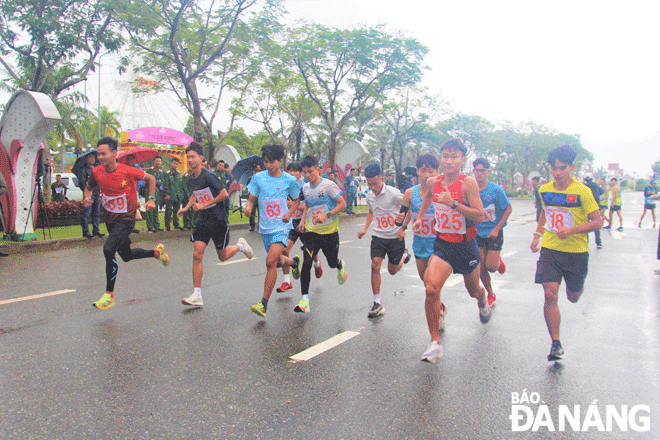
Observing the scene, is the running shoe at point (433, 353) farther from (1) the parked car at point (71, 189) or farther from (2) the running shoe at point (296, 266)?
(1) the parked car at point (71, 189)

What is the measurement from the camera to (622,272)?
8297mm

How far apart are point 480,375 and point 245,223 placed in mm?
13019

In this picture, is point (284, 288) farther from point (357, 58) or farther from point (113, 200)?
point (357, 58)

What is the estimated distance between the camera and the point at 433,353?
3.89 meters

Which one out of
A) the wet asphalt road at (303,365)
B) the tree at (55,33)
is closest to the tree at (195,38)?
the tree at (55,33)

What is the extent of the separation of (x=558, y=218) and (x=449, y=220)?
0.90 m

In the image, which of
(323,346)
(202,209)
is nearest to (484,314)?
(323,346)

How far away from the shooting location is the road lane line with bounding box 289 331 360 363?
157 inches

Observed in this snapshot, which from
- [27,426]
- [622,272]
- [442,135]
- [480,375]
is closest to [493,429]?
[480,375]

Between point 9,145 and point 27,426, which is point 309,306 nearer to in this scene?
point 27,426

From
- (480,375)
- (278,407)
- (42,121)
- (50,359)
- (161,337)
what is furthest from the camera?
(42,121)

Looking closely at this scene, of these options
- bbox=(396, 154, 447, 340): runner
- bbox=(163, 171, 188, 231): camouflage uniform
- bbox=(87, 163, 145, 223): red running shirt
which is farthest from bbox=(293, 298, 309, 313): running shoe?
bbox=(163, 171, 188, 231): camouflage uniform

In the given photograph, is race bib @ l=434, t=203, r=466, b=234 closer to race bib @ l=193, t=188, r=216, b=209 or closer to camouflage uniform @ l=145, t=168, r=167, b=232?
race bib @ l=193, t=188, r=216, b=209

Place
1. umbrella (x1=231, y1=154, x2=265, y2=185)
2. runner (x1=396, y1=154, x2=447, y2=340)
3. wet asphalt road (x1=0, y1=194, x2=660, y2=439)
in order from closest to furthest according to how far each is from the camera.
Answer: wet asphalt road (x1=0, y1=194, x2=660, y2=439)
runner (x1=396, y1=154, x2=447, y2=340)
umbrella (x1=231, y1=154, x2=265, y2=185)
